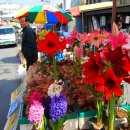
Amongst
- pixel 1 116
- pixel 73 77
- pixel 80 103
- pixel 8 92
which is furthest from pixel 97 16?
pixel 80 103

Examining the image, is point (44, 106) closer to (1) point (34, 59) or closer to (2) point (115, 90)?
(2) point (115, 90)

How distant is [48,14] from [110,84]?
605 cm

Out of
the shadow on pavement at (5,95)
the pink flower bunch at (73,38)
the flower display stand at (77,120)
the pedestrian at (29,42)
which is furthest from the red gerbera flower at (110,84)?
the pedestrian at (29,42)

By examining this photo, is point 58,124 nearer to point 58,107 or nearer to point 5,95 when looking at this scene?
point 58,107

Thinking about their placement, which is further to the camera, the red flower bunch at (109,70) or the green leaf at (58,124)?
the green leaf at (58,124)

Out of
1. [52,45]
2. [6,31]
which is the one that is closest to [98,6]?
[52,45]

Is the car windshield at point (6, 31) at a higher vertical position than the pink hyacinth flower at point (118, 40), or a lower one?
lower

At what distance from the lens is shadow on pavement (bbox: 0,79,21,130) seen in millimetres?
6066

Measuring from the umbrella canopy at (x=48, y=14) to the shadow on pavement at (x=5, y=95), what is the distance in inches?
82.4

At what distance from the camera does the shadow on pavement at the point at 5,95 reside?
6.07 m

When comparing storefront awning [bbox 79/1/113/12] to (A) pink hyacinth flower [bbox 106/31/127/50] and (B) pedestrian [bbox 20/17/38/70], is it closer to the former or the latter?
(B) pedestrian [bbox 20/17/38/70]

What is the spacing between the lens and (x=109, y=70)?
171cm

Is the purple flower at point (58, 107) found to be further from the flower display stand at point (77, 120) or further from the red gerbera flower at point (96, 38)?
the red gerbera flower at point (96, 38)

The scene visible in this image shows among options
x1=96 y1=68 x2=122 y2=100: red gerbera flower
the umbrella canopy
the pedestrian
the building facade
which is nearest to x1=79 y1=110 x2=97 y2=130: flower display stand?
x1=96 y1=68 x2=122 y2=100: red gerbera flower
